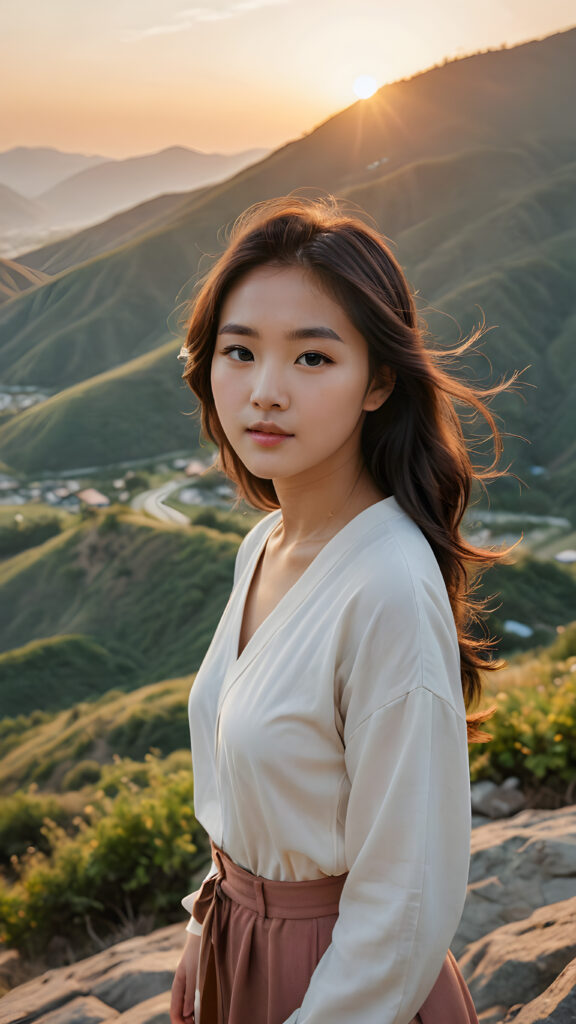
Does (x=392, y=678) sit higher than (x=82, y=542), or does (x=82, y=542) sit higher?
(x=392, y=678)

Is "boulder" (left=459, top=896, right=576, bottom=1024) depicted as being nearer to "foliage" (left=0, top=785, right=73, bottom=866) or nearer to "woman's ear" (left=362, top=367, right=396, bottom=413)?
"woman's ear" (left=362, top=367, right=396, bottom=413)

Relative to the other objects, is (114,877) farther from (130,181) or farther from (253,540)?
(130,181)

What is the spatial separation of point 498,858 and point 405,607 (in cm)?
184

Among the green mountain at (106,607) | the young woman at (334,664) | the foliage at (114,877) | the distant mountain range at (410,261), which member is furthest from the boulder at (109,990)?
the green mountain at (106,607)

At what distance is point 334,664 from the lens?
3.21ft

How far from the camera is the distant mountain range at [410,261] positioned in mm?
7121

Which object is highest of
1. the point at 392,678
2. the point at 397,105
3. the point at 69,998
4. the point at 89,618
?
the point at 397,105

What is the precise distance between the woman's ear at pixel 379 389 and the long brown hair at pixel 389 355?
1cm

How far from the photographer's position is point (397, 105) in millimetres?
15312

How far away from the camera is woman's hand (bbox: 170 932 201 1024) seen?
1.34 metres

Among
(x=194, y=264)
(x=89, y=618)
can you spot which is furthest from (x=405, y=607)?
(x=194, y=264)

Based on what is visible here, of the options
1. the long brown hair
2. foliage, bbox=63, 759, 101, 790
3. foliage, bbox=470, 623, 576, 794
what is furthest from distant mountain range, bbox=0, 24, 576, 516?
the long brown hair

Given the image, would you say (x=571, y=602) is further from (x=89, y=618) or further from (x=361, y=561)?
(x=361, y=561)

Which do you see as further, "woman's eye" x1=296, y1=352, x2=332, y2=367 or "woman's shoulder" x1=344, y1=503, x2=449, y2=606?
"woman's eye" x1=296, y1=352, x2=332, y2=367
